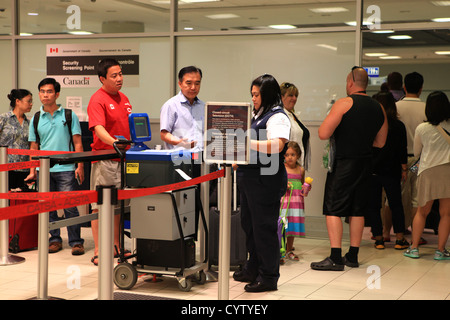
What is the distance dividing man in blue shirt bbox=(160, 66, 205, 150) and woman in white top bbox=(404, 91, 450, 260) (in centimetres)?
221

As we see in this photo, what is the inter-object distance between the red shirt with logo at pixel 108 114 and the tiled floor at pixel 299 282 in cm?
120

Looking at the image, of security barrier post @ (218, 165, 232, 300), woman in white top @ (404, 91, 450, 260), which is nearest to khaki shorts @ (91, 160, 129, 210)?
security barrier post @ (218, 165, 232, 300)

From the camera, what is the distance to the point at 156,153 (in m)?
4.68

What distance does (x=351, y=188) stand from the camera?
18.5 feet

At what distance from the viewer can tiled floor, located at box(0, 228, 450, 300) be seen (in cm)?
478

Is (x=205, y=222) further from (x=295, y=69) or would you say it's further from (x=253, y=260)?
(x=295, y=69)

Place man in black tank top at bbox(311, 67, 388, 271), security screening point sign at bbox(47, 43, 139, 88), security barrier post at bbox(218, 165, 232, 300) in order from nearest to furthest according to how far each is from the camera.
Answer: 1. security barrier post at bbox(218, 165, 232, 300)
2. man in black tank top at bbox(311, 67, 388, 271)
3. security screening point sign at bbox(47, 43, 139, 88)

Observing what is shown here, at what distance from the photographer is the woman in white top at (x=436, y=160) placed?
19.8 feet

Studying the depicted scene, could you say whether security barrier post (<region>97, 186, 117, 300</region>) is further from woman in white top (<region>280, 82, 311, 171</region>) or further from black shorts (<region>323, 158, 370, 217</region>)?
woman in white top (<region>280, 82, 311, 171</region>)

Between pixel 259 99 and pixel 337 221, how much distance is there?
1.58 metres

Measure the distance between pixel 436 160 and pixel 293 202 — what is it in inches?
55.8

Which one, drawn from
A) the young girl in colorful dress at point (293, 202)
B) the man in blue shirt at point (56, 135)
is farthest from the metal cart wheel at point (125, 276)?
the young girl in colorful dress at point (293, 202)

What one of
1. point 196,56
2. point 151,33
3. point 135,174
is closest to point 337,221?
point 135,174

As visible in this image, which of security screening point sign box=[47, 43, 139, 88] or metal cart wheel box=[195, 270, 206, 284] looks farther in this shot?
security screening point sign box=[47, 43, 139, 88]
